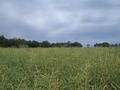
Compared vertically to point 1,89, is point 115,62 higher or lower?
higher

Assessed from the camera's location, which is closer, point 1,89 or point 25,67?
point 1,89

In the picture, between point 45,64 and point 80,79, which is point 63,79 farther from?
point 45,64

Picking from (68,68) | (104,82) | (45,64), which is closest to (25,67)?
(45,64)

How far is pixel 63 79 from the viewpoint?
6.31 metres

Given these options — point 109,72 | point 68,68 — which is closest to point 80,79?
point 109,72

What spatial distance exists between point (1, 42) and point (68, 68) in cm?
2104

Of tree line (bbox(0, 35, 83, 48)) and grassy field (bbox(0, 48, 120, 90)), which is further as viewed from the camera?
tree line (bbox(0, 35, 83, 48))

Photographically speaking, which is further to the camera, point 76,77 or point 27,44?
point 27,44

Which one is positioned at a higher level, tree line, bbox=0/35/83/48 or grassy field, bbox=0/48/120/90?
tree line, bbox=0/35/83/48

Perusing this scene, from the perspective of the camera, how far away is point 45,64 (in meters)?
8.87

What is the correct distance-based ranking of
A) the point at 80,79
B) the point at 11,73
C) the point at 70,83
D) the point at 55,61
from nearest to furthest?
the point at 80,79
the point at 70,83
the point at 11,73
the point at 55,61

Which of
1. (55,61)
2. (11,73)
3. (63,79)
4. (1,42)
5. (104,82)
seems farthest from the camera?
(1,42)

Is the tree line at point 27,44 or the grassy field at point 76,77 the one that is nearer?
the grassy field at point 76,77

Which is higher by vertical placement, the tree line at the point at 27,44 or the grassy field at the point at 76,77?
the tree line at the point at 27,44
